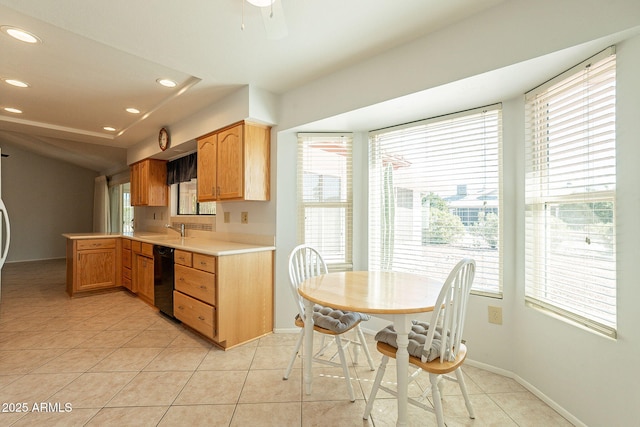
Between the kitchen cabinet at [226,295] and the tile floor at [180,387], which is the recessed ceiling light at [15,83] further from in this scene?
the tile floor at [180,387]

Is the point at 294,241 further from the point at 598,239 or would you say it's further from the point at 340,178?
the point at 598,239

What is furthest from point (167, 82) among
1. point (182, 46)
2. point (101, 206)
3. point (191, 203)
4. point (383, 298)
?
point (101, 206)

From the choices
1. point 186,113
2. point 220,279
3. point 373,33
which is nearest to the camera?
point 373,33

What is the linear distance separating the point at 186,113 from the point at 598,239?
12.4 ft

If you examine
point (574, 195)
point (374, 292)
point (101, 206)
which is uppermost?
point (101, 206)

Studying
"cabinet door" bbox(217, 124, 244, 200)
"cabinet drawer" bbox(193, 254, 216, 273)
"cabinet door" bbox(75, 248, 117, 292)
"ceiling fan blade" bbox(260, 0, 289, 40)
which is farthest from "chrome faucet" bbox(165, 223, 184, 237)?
"ceiling fan blade" bbox(260, 0, 289, 40)

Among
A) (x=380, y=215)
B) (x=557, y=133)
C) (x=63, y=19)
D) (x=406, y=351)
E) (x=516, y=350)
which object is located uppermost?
(x=63, y=19)

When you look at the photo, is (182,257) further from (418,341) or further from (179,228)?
(418,341)

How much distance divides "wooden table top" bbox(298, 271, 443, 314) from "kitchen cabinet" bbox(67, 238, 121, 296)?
3.73m

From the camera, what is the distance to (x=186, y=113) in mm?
3266

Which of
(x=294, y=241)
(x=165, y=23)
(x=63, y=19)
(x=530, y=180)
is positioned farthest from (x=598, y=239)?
(x=63, y=19)

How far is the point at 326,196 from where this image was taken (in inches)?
113

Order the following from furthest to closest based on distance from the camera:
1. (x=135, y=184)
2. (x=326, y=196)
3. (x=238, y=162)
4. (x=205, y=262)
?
(x=135, y=184) → (x=326, y=196) → (x=238, y=162) → (x=205, y=262)

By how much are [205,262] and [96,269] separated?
2.71 metres
